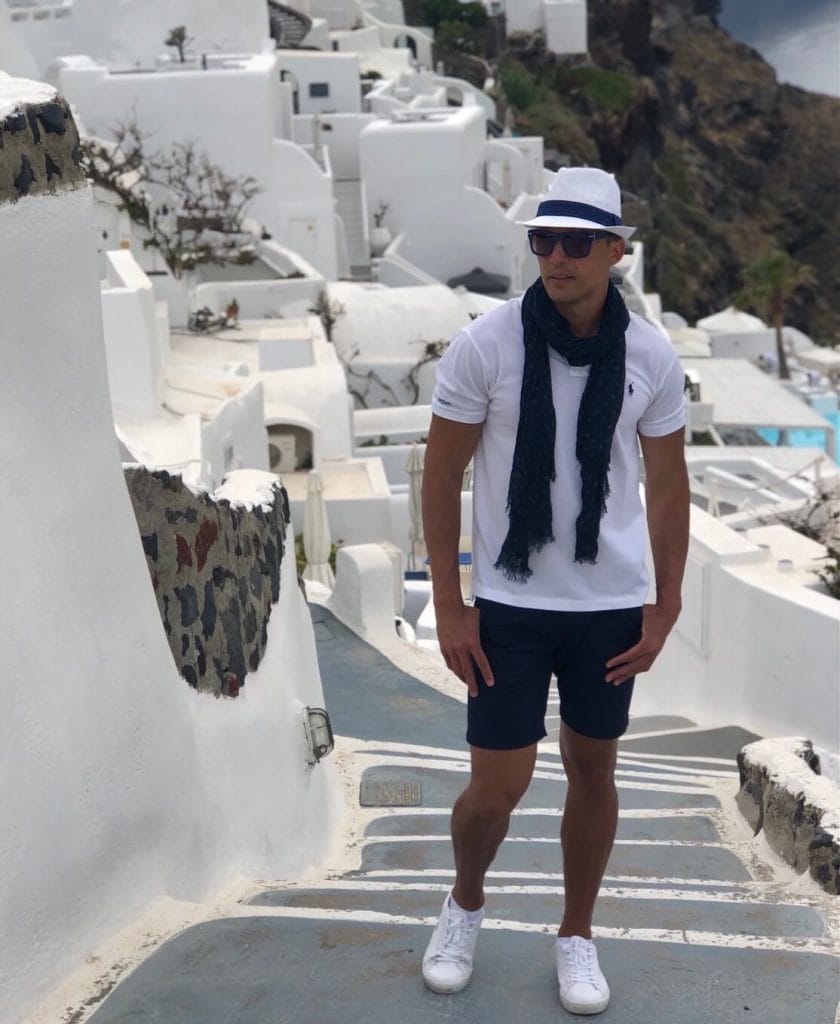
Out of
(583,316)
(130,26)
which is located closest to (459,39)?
(130,26)

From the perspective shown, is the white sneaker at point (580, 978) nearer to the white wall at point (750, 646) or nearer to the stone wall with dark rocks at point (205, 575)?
the stone wall with dark rocks at point (205, 575)

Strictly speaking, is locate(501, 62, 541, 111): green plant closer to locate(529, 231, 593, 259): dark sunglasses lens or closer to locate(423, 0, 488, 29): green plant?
locate(423, 0, 488, 29): green plant

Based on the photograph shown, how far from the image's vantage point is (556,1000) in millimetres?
3869

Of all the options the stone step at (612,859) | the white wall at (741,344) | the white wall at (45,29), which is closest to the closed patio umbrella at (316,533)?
the stone step at (612,859)

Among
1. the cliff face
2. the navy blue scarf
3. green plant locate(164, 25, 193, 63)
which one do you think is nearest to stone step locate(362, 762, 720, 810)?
the navy blue scarf

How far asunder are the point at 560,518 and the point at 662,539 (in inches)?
15.0

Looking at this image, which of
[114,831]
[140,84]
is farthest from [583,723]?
[140,84]

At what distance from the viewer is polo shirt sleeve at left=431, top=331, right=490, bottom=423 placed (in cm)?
361

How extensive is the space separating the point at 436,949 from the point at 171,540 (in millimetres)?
1499

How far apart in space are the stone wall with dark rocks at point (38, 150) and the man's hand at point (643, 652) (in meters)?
1.76

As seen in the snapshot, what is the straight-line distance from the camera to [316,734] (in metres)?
5.84

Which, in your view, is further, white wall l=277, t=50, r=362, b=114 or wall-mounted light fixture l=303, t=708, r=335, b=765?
white wall l=277, t=50, r=362, b=114

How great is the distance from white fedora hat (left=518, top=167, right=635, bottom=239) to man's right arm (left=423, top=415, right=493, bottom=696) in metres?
0.53

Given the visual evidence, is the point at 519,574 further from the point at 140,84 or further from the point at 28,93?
the point at 140,84
